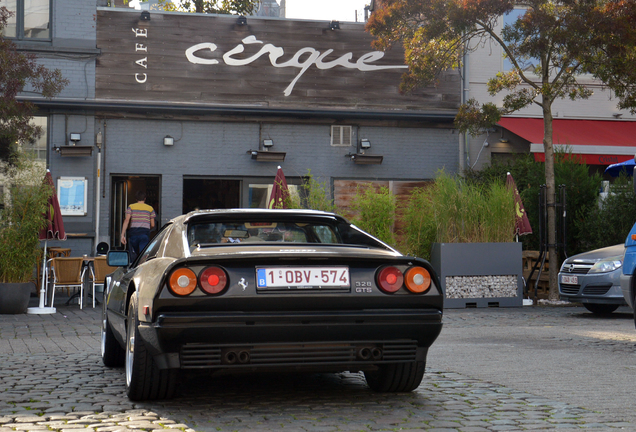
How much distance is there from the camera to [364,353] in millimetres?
4547

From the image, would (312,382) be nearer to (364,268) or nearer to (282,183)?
(364,268)

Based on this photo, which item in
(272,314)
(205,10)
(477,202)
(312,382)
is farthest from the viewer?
(205,10)

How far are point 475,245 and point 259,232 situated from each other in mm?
7956

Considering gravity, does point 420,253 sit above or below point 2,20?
below

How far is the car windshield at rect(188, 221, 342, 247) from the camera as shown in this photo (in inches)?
202

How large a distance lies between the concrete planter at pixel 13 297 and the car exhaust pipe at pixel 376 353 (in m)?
8.44

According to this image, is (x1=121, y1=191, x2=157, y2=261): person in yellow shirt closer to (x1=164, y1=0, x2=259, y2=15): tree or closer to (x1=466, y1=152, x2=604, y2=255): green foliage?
(x1=466, y1=152, x2=604, y2=255): green foliage

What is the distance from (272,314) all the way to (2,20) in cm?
1095

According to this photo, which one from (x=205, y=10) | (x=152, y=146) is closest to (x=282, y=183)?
(x=152, y=146)

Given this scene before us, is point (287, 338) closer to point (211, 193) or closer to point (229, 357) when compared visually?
point (229, 357)

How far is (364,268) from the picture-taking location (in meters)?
4.61

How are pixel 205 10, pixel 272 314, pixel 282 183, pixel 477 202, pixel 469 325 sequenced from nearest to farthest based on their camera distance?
pixel 272 314 → pixel 469 325 → pixel 477 202 → pixel 282 183 → pixel 205 10

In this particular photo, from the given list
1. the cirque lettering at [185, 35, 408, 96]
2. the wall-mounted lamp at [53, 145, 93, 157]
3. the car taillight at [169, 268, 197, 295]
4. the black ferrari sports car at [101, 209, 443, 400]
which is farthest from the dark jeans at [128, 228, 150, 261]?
the car taillight at [169, 268, 197, 295]

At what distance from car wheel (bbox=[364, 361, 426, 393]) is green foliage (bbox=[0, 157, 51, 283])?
315 inches
